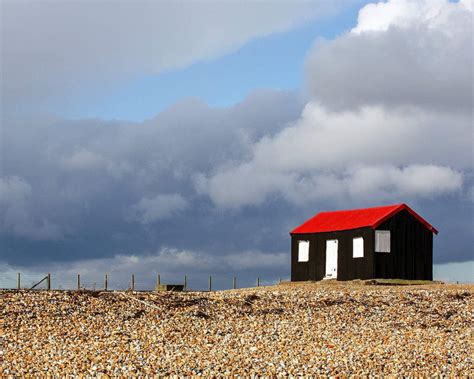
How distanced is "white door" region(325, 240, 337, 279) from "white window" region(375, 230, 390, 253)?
113 inches

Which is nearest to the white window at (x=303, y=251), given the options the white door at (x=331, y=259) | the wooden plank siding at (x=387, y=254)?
the wooden plank siding at (x=387, y=254)

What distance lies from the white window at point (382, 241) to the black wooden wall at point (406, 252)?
0.71 ft

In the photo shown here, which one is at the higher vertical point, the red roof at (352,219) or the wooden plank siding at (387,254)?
the red roof at (352,219)

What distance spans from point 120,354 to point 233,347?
112 inches

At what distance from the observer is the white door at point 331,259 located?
135 ft

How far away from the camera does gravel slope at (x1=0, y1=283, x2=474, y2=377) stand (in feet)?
49.5

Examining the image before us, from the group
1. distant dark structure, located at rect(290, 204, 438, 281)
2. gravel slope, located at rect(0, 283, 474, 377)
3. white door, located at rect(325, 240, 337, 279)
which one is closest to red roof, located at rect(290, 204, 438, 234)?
distant dark structure, located at rect(290, 204, 438, 281)

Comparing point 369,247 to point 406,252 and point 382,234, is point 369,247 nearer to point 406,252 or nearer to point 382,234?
point 382,234

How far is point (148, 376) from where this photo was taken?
14.0m

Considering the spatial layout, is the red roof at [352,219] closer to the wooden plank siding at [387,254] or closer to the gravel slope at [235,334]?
the wooden plank siding at [387,254]

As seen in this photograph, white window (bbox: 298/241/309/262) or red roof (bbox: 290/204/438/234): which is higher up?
red roof (bbox: 290/204/438/234)

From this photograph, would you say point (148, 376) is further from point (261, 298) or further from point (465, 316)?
point (465, 316)

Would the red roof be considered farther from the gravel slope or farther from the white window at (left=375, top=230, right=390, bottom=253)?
the gravel slope

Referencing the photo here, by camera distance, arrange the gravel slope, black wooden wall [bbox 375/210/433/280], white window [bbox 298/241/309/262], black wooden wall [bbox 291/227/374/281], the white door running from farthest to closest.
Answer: white window [bbox 298/241/309/262]
the white door
black wooden wall [bbox 375/210/433/280]
black wooden wall [bbox 291/227/374/281]
the gravel slope
